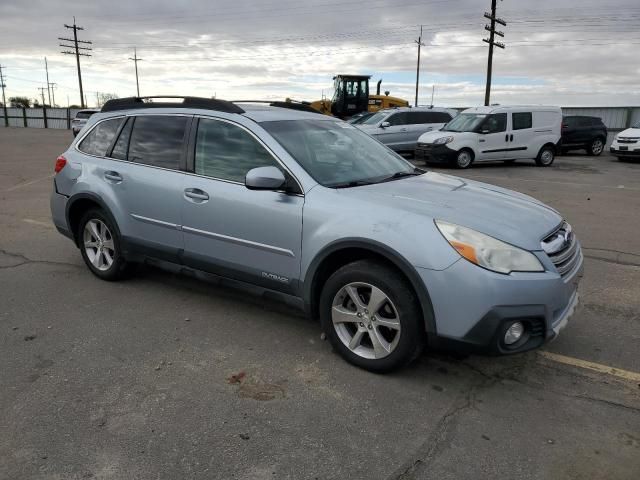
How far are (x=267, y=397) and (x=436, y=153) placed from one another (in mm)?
13927

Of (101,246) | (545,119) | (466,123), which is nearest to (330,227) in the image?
(101,246)

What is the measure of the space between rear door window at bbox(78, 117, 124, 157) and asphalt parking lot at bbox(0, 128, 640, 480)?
1285mm

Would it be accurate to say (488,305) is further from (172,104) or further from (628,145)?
(628,145)

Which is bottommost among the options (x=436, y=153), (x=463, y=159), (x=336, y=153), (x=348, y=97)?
(x=463, y=159)

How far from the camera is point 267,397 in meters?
3.20

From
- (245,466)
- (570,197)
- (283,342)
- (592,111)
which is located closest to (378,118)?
(570,197)

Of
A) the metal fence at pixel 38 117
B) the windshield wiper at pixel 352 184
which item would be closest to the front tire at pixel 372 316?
the windshield wiper at pixel 352 184

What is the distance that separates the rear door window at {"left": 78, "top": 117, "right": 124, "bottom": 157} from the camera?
505 centimetres

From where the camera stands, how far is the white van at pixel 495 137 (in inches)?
635

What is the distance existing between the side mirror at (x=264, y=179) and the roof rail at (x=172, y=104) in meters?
0.84

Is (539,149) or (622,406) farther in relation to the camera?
(539,149)

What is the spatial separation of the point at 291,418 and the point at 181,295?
2.25 meters

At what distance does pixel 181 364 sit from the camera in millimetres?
3590

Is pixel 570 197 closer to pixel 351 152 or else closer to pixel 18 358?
pixel 351 152
